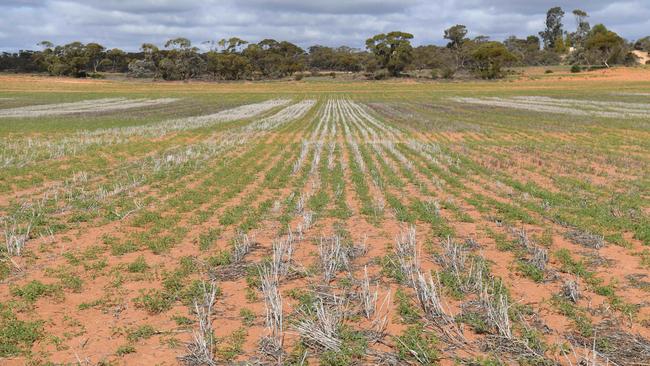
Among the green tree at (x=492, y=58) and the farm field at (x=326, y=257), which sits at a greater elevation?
the green tree at (x=492, y=58)

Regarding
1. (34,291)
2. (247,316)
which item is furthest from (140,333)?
(34,291)

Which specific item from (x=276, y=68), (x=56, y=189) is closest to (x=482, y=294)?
(x=56, y=189)

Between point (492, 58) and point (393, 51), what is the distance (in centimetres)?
2168

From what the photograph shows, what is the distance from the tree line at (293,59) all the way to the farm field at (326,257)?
10245cm

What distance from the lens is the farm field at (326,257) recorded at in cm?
655

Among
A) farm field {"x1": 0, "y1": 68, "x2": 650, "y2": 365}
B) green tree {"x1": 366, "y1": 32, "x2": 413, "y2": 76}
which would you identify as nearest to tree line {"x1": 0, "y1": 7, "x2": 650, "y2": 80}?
green tree {"x1": 366, "y1": 32, "x2": 413, "y2": 76}

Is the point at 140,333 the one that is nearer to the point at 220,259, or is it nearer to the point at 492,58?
the point at 220,259

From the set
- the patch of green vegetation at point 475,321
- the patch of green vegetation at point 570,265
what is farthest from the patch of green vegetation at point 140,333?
the patch of green vegetation at point 570,265

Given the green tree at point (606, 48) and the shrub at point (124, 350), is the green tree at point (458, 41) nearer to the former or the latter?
the green tree at point (606, 48)

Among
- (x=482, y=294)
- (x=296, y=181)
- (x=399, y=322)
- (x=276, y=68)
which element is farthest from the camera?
(x=276, y=68)

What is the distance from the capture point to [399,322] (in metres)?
7.11

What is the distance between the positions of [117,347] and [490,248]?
672 cm

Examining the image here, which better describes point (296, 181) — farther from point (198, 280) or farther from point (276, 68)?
point (276, 68)

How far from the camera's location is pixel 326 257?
364 inches
